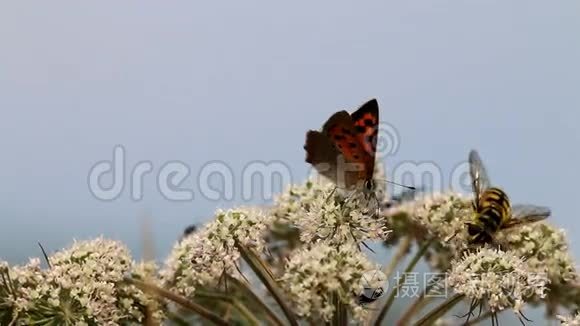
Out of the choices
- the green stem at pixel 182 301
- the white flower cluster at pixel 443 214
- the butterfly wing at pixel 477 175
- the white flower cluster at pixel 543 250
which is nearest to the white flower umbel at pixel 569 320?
the white flower cluster at pixel 543 250

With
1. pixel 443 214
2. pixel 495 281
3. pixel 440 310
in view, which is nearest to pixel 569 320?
pixel 495 281

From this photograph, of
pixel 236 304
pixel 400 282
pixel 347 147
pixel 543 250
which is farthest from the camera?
pixel 543 250

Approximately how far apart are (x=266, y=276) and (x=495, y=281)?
1.14 meters

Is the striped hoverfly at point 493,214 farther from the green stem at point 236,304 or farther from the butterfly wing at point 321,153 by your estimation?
the green stem at point 236,304

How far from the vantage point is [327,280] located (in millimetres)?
3693

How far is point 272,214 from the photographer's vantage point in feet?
15.2

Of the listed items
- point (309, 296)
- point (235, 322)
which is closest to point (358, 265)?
point (309, 296)

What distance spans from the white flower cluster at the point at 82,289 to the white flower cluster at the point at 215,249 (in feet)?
0.87

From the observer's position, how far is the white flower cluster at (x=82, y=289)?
3.77 metres

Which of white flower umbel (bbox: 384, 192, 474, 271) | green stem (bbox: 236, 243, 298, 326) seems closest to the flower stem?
white flower umbel (bbox: 384, 192, 474, 271)

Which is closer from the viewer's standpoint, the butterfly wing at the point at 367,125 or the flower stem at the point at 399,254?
the butterfly wing at the point at 367,125

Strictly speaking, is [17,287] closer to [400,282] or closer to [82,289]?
[82,289]

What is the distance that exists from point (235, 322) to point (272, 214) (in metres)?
0.67

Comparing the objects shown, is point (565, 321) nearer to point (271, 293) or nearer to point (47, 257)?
point (271, 293)
